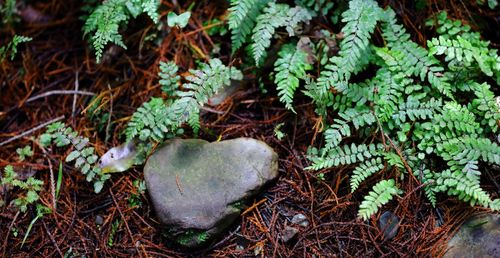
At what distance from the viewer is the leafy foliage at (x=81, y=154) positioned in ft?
11.2

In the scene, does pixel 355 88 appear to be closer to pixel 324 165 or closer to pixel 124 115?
pixel 324 165

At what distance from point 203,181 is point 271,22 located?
3.78 ft

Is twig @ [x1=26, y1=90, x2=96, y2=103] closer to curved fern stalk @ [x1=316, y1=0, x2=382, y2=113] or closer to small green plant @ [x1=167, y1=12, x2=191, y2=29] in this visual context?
small green plant @ [x1=167, y1=12, x2=191, y2=29]

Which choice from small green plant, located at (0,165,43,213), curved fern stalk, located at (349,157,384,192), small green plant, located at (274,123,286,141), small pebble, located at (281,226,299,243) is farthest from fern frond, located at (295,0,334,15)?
small green plant, located at (0,165,43,213)

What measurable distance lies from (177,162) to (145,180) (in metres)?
0.24

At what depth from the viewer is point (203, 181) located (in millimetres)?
3252

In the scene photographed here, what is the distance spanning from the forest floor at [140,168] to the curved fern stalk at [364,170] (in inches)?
7.3

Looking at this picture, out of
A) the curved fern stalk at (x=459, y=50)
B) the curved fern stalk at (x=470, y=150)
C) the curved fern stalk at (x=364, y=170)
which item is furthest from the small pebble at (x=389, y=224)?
the curved fern stalk at (x=459, y=50)

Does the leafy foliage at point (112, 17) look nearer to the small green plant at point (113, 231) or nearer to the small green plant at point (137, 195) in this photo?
the small green plant at point (137, 195)

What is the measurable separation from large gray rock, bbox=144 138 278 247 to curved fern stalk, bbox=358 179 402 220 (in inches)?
25.4

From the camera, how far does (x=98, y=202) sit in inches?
137

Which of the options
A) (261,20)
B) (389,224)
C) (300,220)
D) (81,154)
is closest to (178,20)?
(261,20)

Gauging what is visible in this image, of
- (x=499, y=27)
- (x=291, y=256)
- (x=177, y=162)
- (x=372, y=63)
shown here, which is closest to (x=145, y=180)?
(x=177, y=162)

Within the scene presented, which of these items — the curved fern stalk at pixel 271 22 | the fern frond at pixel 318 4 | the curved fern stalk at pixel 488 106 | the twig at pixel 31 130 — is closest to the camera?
the curved fern stalk at pixel 488 106
